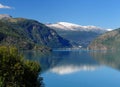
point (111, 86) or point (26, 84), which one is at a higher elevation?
point (26, 84)

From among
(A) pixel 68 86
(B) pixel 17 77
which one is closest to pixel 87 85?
(A) pixel 68 86

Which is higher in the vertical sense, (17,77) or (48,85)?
(17,77)

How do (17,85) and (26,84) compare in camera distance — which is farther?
(26,84)

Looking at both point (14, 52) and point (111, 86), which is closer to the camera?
point (14, 52)

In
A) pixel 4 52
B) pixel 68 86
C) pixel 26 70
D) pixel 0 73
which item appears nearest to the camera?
pixel 0 73

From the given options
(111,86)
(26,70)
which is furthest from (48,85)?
(26,70)

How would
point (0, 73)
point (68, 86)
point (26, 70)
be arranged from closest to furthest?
point (0, 73) < point (26, 70) < point (68, 86)

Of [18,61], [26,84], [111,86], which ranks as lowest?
[111,86]

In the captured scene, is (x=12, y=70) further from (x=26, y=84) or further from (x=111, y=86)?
(x=111, y=86)

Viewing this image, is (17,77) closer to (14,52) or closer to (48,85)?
(14,52)
